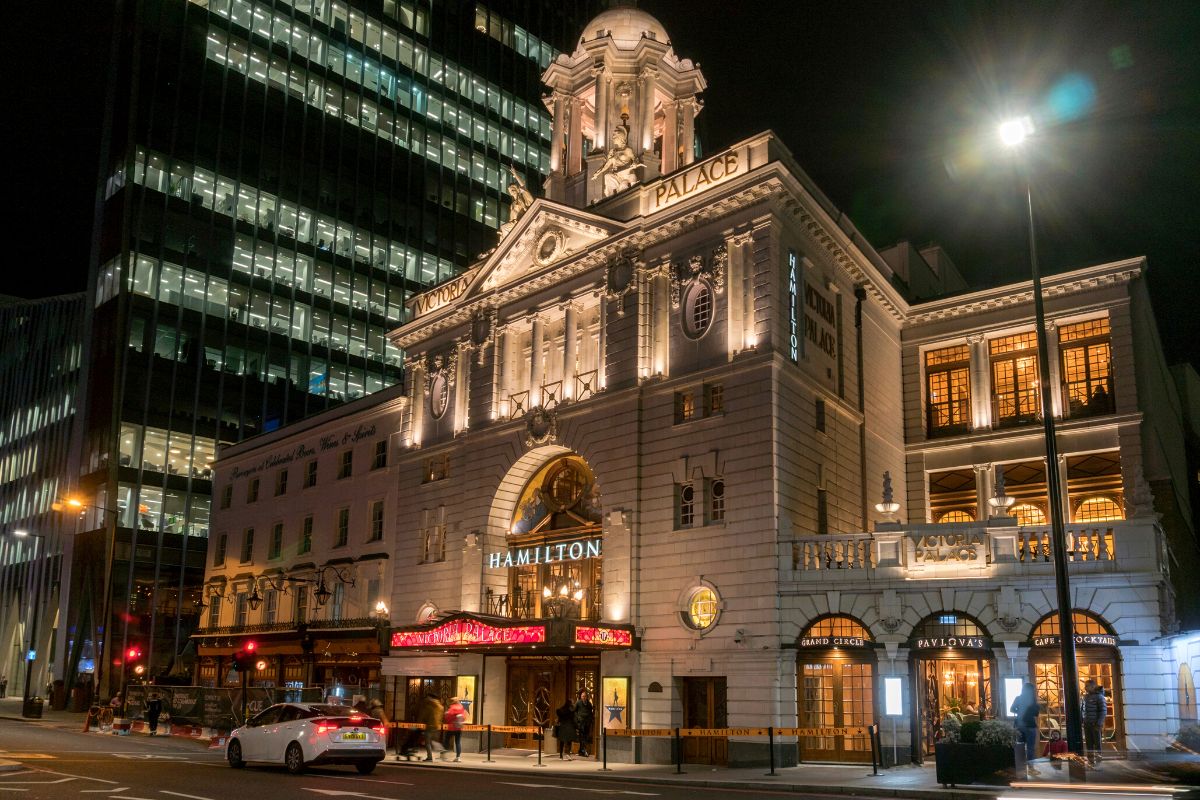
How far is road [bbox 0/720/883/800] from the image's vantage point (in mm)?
17344

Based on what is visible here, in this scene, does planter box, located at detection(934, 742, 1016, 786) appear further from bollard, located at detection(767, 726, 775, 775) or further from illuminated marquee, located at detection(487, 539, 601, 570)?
illuminated marquee, located at detection(487, 539, 601, 570)

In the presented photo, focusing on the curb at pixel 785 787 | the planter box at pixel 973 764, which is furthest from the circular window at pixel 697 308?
the planter box at pixel 973 764

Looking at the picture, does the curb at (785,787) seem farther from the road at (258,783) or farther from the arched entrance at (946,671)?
the arched entrance at (946,671)

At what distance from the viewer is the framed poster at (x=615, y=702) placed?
30.8 m

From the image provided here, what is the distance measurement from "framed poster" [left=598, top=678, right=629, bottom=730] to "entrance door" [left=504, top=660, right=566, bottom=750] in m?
2.44

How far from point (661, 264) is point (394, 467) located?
1698cm

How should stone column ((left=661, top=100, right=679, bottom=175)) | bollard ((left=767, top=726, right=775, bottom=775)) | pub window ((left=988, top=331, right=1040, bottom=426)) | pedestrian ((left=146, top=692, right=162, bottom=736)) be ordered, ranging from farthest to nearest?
Answer: stone column ((left=661, top=100, right=679, bottom=175)) < pedestrian ((left=146, top=692, right=162, bottom=736)) < pub window ((left=988, top=331, right=1040, bottom=426)) < bollard ((left=767, top=726, right=775, bottom=775))

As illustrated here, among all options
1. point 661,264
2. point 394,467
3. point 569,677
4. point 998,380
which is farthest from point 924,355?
point 394,467

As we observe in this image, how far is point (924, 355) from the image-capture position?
3984 cm

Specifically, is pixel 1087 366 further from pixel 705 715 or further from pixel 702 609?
pixel 705 715

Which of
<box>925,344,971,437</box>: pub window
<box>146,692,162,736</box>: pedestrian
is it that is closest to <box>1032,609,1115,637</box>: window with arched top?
<box>925,344,971,437</box>: pub window

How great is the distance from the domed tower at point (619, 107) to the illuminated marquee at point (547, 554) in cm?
1329

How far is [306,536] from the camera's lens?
49656 mm

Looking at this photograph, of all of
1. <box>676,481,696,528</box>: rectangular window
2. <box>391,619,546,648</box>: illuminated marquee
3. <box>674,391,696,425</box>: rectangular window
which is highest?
<box>674,391,696,425</box>: rectangular window
